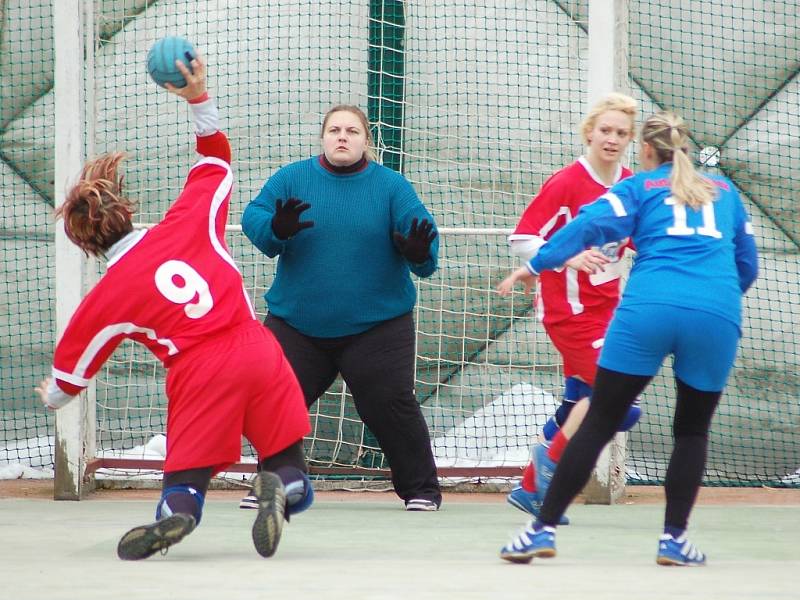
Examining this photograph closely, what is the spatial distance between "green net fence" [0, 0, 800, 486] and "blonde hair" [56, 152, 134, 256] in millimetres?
2882

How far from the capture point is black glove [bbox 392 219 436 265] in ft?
16.6

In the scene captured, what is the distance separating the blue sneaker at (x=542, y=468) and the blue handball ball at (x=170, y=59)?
1981 millimetres

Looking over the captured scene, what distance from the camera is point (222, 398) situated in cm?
385

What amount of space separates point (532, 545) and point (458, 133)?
12.0ft

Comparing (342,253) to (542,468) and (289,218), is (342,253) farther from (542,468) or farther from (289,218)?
(542,468)

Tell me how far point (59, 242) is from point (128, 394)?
1078 mm

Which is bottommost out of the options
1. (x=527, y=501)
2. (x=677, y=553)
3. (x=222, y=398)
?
(x=527, y=501)

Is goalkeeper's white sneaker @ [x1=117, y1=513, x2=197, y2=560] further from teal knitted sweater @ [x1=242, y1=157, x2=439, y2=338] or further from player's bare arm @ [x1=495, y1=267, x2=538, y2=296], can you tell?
teal knitted sweater @ [x1=242, y1=157, x2=439, y2=338]

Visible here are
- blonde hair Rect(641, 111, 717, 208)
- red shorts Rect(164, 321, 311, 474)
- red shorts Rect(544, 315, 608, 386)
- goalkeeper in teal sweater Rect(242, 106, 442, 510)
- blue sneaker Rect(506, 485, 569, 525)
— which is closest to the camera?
blonde hair Rect(641, 111, 717, 208)

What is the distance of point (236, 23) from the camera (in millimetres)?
6891

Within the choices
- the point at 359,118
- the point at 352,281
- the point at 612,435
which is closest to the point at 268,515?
the point at 612,435

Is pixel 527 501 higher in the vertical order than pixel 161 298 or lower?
lower

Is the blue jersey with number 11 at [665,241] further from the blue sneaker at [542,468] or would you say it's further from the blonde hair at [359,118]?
the blonde hair at [359,118]

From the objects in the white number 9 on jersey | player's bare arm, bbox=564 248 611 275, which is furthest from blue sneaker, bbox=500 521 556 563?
the white number 9 on jersey
